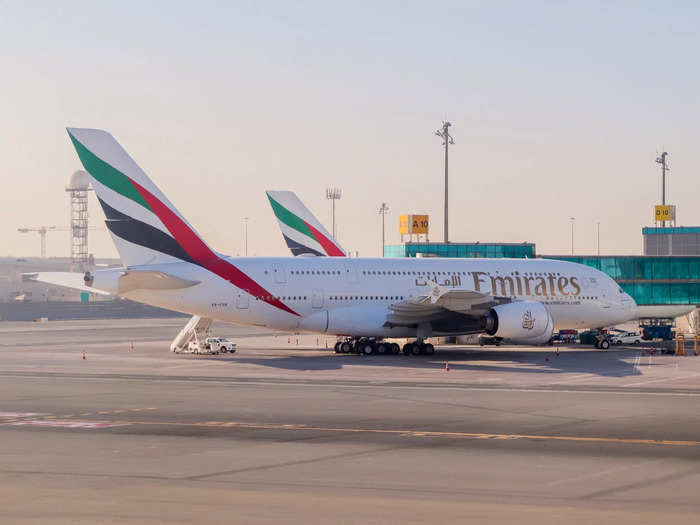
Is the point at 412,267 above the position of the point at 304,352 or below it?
above

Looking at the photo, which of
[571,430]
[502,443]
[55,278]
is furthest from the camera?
[55,278]

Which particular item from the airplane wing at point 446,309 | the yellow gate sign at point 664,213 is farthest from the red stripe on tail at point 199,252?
the yellow gate sign at point 664,213

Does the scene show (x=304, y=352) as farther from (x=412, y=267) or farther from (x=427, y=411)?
(x=427, y=411)

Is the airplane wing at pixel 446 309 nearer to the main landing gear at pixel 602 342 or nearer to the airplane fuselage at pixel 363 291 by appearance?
the airplane fuselage at pixel 363 291

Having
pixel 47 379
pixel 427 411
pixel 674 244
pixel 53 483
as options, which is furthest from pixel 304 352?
pixel 674 244

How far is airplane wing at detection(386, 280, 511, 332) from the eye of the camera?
174 ft

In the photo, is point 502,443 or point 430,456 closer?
point 430,456

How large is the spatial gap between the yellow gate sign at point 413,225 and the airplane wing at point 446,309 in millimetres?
50577

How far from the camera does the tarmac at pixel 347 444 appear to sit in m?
17.0

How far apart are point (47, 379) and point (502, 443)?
22.7m

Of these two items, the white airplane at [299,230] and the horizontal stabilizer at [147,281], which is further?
the white airplane at [299,230]

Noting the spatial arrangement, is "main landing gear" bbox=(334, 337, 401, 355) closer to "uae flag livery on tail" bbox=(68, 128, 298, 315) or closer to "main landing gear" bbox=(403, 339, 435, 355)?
"main landing gear" bbox=(403, 339, 435, 355)

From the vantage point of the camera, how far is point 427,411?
99.7 feet

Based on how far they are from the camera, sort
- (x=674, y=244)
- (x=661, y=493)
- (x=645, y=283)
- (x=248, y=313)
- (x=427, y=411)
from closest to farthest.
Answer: (x=661, y=493) < (x=427, y=411) < (x=248, y=313) < (x=645, y=283) < (x=674, y=244)
